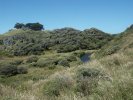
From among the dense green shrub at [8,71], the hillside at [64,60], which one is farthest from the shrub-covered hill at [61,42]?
the dense green shrub at [8,71]

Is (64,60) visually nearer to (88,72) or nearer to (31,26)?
(88,72)

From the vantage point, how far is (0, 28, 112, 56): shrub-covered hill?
312 feet

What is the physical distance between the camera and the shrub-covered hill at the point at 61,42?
312 ft

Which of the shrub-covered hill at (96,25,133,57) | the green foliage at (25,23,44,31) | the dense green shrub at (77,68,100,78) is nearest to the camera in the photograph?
the dense green shrub at (77,68,100,78)

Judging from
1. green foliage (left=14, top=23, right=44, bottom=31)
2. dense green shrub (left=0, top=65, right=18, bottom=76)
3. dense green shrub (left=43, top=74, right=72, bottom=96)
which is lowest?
dense green shrub (left=0, top=65, right=18, bottom=76)

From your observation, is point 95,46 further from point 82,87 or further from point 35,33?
point 82,87

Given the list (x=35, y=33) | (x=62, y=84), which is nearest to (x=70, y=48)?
(x=35, y=33)

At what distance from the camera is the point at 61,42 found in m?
102

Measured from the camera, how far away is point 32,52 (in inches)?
3755

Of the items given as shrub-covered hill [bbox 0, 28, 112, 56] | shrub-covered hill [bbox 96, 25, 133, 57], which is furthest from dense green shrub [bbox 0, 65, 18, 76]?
shrub-covered hill [bbox 0, 28, 112, 56]

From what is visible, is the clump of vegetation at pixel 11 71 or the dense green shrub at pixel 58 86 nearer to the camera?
the dense green shrub at pixel 58 86

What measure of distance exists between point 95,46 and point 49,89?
81.8 metres

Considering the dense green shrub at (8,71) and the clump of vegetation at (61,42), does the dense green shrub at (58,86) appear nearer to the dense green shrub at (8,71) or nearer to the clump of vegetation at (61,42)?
the dense green shrub at (8,71)

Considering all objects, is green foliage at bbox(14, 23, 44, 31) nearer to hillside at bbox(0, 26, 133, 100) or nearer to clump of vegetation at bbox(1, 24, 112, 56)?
hillside at bbox(0, 26, 133, 100)
